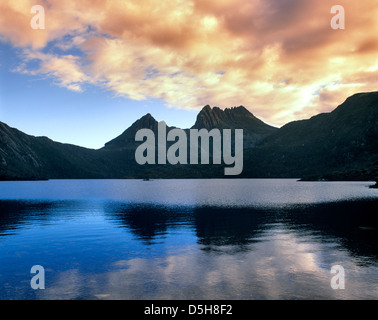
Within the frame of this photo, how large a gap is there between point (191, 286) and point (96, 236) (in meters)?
28.6

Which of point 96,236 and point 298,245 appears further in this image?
point 96,236

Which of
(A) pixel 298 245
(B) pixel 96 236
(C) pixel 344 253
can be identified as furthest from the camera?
(B) pixel 96 236

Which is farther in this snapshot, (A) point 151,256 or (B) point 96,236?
(B) point 96,236

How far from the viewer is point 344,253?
→ 1374 inches

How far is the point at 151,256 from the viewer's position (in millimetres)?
35094

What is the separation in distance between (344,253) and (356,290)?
12556 millimetres
